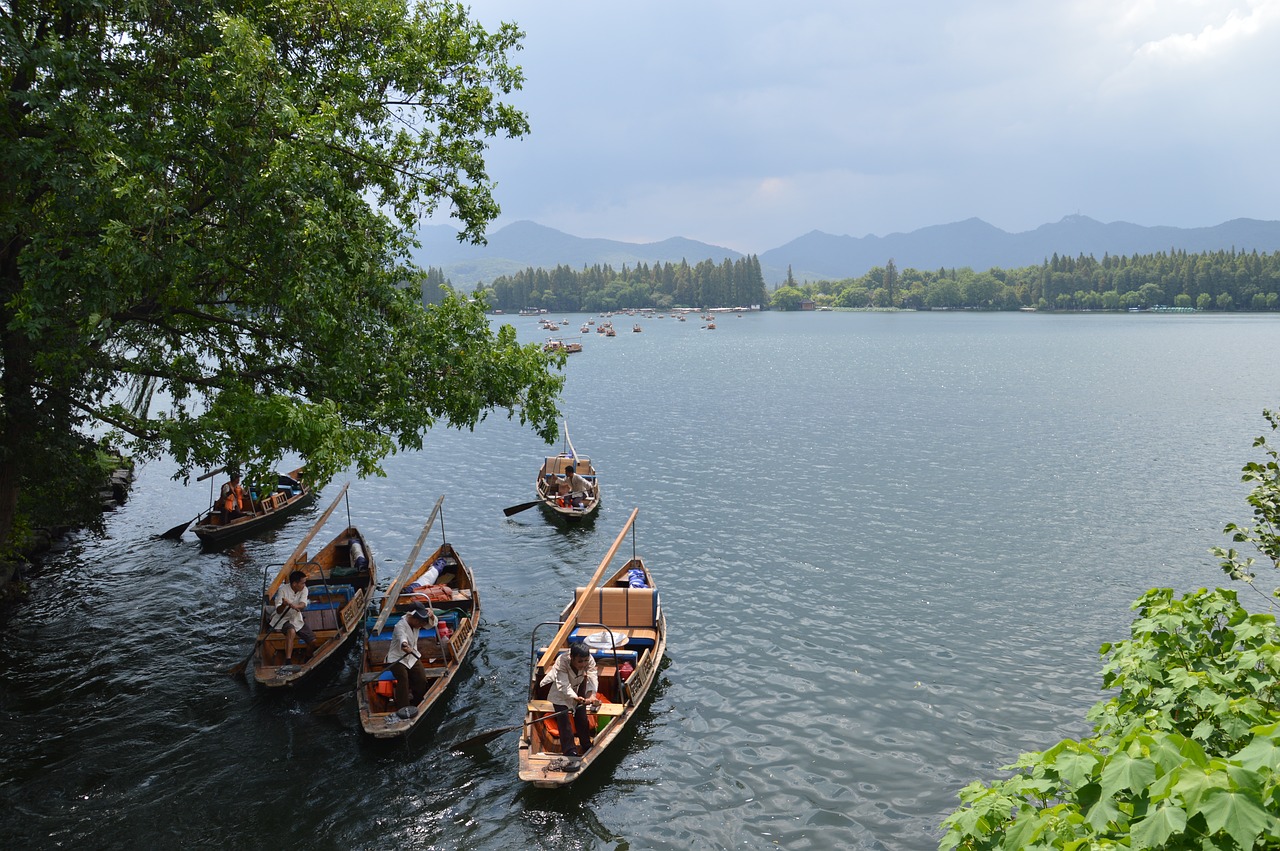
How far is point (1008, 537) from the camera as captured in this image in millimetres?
33188

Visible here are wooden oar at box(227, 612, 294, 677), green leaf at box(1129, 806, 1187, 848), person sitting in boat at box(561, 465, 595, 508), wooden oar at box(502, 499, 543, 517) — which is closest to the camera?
green leaf at box(1129, 806, 1187, 848)

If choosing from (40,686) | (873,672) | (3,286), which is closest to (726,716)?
(873,672)

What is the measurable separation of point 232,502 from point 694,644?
21068mm

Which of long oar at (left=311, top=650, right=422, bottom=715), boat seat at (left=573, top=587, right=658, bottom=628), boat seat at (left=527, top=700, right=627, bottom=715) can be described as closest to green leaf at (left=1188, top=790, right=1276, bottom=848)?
boat seat at (left=527, top=700, right=627, bottom=715)

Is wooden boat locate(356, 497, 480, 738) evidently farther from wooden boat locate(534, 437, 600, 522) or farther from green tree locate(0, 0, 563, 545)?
wooden boat locate(534, 437, 600, 522)

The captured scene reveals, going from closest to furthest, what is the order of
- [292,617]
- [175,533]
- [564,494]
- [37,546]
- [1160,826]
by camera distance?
1. [1160,826]
2. [292,617]
3. [37,546]
4. [175,533]
5. [564,494]

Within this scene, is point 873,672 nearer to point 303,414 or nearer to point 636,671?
point 636,671

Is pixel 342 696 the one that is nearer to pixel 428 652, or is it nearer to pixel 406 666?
pixel 428 652

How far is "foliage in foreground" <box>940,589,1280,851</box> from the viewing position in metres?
5.37

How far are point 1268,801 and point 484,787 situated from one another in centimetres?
1401

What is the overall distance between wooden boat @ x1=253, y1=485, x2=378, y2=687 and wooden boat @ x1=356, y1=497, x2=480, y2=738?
89cm

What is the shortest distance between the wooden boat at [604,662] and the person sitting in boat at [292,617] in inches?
222

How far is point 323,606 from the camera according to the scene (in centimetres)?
2278

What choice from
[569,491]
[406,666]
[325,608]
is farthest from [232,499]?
[406,666]
